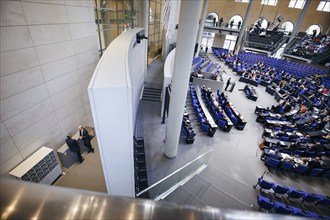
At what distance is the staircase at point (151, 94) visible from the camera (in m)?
12.2

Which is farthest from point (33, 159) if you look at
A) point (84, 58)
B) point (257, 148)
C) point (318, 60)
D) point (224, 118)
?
point (318, 60)

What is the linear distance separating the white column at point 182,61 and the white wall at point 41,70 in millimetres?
4099

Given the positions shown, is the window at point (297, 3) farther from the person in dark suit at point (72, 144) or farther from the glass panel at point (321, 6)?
the person in dark suit at point (72, 144)

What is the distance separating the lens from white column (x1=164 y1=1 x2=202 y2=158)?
4.62 meters

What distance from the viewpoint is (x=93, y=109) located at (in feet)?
Answer: 9.43

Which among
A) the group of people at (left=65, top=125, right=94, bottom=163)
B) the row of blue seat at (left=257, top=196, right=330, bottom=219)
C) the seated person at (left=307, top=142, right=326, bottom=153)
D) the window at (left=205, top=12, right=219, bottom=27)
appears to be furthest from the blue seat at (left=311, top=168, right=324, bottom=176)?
the window at (left=205, top=12, right=219, bottom=27)

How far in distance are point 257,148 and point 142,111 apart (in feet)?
23.0

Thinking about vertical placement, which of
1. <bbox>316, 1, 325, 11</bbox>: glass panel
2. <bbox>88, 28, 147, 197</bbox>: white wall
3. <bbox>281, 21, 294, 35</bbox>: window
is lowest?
<bbox>88, 28, 147, 197</bbox>: white wall

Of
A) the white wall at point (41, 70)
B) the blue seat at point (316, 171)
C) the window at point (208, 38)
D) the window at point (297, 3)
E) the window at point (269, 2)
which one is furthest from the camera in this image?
the window at point (208, 38)

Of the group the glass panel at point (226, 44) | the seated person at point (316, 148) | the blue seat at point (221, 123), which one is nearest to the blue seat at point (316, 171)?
the seated person at point (316, 148)

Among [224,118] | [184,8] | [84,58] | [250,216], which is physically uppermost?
[184,8]

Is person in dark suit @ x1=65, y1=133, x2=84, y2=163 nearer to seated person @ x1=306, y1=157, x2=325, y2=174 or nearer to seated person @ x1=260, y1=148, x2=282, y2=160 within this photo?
seated person @ x1=260, y1=148, x2=282, y2=160

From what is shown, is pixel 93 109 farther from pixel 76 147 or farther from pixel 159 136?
pixel 159 136

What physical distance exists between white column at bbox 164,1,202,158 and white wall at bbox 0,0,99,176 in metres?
4.10
